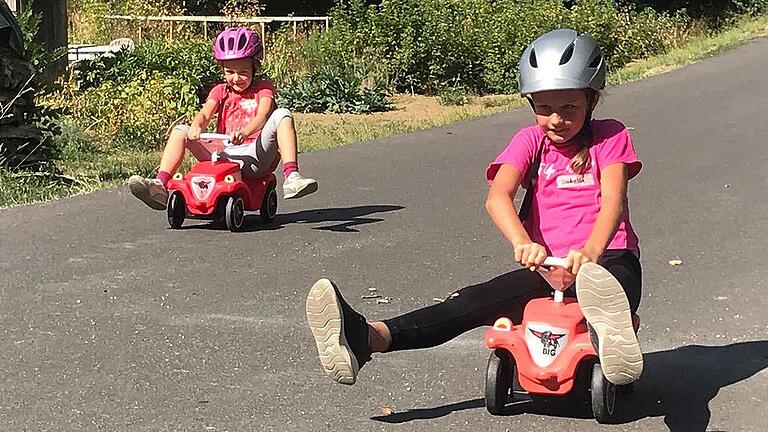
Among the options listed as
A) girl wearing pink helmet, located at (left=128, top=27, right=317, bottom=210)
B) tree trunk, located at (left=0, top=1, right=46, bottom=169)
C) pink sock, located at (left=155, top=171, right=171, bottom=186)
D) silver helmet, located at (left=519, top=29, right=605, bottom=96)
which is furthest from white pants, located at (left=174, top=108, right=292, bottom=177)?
silver helmet, located at (left=519, top=29, right=605, bottom=96)

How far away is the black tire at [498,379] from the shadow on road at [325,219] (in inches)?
149

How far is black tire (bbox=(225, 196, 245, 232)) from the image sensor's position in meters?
7.84

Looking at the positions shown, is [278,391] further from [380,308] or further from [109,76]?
[109,76]

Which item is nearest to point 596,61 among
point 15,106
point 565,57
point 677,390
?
point 565,57

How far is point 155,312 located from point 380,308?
1078mm

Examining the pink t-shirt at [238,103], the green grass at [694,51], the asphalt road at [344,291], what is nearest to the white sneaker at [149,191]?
the asphalt road at [344,291]

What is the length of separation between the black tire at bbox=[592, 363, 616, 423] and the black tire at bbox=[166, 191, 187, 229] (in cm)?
434

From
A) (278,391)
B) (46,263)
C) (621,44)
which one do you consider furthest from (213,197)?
(621,44)

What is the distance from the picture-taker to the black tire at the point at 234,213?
7836 mm

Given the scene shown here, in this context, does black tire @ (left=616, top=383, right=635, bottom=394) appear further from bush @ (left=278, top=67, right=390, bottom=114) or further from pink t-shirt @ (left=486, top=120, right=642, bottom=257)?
bush @ (left=278, top=67, right=390, bottom=114)

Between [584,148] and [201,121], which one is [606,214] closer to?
[584,148]

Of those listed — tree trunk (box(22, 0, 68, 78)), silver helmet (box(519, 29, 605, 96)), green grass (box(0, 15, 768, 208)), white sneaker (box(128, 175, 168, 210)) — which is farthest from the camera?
tree trunk (box(22, 0, 68, 78))

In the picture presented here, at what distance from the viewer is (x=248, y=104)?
26.4ft

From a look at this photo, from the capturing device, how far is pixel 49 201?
9.08 metres
